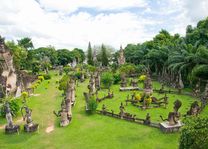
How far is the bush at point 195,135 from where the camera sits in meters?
16.3

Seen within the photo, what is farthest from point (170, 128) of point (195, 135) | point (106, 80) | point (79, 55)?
point (79, 55)

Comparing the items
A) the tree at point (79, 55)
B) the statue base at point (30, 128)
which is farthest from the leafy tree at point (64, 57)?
the statue base at point (30, 128)

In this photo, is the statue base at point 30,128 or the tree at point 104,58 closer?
the statue base at point 30,128

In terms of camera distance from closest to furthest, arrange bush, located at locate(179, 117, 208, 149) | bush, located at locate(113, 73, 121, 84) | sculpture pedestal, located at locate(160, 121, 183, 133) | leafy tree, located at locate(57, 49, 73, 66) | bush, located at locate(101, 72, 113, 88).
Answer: bush, located at locate(179, 117, 208, 149), sculpture pedestal, located at locate(160, 121, 183, 133), bush, located at locate(101, 72, 113, 88), bush, located at locate(113, 73, 121, 84), leafy tree, located at locate(57, 49, 73, 66)

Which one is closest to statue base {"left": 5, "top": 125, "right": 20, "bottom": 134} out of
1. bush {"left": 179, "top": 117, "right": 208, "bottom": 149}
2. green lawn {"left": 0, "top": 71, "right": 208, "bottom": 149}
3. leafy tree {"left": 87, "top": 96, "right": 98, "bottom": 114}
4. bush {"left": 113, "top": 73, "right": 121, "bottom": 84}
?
green lawn {"left": 0, "top": 71, "right": 208, "bottom": 149}

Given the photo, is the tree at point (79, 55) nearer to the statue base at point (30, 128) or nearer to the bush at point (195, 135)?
the statue base at point (30, 128)

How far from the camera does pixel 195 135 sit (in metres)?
16.6

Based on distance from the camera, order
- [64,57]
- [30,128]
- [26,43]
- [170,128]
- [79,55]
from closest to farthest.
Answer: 1. [170,128]
2. [30,128]
3. [26,43]
4. [64,57]
5. [79,55]

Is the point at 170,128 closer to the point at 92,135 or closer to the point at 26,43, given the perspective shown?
the point at 92,135

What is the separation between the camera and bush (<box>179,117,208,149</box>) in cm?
1628

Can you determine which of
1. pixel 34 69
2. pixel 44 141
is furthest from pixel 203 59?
pixel 34 69

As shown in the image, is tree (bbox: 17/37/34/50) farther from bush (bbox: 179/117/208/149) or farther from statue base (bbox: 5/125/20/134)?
bush (bbox: 179/117/208/149)

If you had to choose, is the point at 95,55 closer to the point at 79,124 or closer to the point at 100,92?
the point at 100,92

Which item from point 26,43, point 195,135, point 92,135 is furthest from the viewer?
point 26,43
